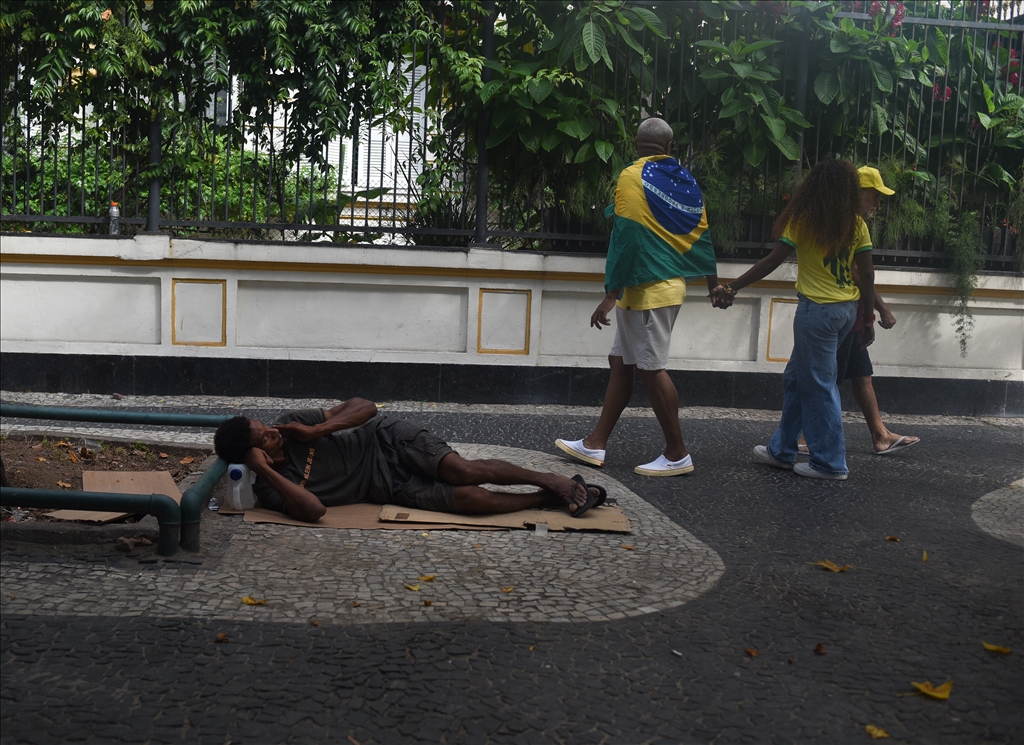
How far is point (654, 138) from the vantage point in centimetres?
636

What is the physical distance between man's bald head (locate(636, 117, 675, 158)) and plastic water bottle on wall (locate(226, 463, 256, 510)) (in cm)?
302

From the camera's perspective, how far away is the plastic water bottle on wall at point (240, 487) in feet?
16.8

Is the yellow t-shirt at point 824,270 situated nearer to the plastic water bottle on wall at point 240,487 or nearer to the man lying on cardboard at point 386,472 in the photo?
the man lying on cardboard at point 386,472

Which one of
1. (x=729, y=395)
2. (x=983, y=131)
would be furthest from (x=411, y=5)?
(x=983, y=131)

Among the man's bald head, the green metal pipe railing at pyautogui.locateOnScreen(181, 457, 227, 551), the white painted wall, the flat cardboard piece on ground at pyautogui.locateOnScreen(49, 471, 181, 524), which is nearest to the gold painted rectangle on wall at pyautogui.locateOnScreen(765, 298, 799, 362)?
the white painted wall

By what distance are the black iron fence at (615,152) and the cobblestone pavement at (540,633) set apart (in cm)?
372

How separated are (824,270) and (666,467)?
1.53 m

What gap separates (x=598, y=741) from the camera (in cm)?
295

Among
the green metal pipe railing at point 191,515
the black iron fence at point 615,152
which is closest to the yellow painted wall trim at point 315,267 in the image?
the black iron fence at point 615,152

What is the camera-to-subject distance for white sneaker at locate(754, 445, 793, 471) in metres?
6.74

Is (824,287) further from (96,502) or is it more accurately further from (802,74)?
(96,502)

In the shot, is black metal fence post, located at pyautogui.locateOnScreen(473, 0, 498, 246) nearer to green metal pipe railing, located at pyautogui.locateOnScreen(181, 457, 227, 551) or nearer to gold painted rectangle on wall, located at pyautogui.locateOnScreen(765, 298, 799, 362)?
gold painted rectangle on wall, located at pyautogui.locateOnScreen(765, 298, 799, 362)

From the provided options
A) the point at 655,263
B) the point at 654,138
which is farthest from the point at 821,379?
the point at 654,138

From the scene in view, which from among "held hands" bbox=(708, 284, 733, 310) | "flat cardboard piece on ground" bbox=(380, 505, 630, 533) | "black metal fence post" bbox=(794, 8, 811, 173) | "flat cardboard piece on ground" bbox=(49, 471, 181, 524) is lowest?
"flat cardboard piece on ground" bbox=(380, 505, 630, 533)
